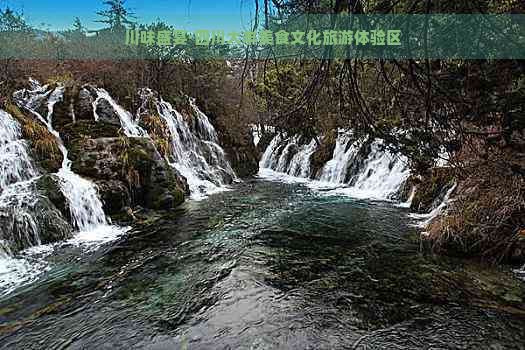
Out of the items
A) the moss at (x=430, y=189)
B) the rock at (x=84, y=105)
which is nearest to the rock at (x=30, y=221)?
the rock at (x=84, y=105)

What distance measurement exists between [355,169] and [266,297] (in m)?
11.3

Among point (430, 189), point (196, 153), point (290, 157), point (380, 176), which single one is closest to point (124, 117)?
point (196, 153)

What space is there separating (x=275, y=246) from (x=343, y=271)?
166 centimetres

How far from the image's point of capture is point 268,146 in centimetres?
2738

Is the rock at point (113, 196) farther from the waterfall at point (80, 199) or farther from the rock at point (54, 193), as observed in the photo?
the rock at point (54, 193)

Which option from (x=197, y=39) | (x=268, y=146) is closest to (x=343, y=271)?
(x=197, y=39)

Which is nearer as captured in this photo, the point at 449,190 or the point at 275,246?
the point at 275,246

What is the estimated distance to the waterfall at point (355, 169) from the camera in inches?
485

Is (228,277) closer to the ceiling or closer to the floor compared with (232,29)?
closer to the floor

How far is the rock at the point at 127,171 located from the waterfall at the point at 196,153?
6.78ft

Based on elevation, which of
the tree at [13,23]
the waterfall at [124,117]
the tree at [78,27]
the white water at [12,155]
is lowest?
the white water at [12,155]

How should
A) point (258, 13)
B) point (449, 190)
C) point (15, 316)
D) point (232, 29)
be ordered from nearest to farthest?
point (258, 13), point (232, 29), point (15, 316), point (449, 190)

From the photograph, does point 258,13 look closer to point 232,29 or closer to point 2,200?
point 232,29

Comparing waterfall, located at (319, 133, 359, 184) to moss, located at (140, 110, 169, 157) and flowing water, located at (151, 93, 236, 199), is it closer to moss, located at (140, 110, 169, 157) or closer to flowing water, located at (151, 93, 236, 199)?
flowing water, located at (151, 93, 236, 199)
